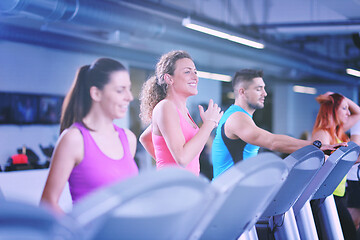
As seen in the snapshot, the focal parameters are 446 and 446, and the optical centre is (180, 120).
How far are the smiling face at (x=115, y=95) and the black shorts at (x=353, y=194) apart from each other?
2776mm

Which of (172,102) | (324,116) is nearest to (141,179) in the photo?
(172,102)

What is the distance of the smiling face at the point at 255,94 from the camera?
257 centimetres

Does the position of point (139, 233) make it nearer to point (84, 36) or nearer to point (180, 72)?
point (180, 72)

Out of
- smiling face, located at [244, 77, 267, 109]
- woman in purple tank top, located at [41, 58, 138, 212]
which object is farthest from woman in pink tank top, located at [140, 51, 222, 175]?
smiling face, located at [244, 77, 267, 109]

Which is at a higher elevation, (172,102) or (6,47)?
(6,47)

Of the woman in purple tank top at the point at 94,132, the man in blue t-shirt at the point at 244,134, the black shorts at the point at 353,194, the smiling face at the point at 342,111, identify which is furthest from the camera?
the black shorts at the point at 353,194

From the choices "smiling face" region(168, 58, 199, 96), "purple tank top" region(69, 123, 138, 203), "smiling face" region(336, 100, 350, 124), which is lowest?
"purple tank top" region(69, 123, 138, 203)

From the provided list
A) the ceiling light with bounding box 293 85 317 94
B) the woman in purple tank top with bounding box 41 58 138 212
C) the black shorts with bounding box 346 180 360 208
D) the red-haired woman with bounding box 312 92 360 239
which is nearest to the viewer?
the woman in purple tank top with bounding box 41 58 138 212

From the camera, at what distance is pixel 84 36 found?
8.06m

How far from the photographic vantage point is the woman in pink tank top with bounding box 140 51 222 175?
1.83 metres

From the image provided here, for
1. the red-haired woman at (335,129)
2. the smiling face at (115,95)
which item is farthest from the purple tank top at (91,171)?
the red-haired woman at (335,129)

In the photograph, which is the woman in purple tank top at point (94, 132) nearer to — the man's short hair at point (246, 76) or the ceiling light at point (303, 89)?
the man's short hair at point (246, 76)

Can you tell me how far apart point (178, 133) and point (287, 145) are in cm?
74

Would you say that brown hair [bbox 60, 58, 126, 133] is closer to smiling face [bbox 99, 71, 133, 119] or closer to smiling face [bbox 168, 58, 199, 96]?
smiling face [bbox 99, 71, 133, 119]
